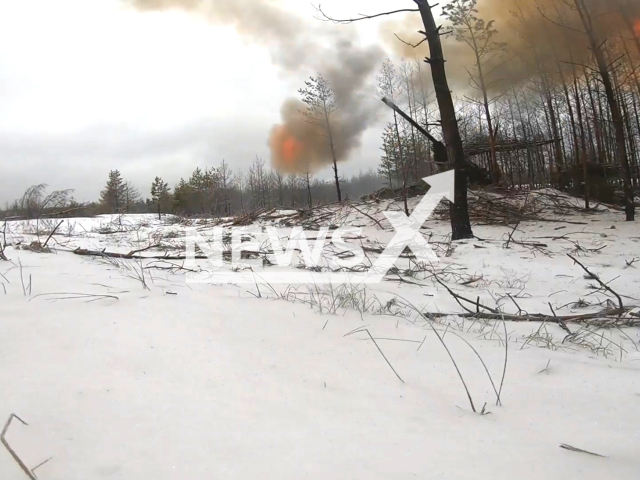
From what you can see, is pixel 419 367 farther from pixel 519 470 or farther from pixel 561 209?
pixel 561 209

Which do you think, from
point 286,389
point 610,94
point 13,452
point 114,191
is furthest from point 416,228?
point 114,191

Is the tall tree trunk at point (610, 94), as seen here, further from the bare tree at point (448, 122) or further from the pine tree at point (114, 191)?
the pine tree at point (114, 191)

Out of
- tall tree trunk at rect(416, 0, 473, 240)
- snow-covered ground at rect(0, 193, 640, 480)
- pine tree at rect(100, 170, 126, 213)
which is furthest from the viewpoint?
pine tree at rect(100, 170, 126, 213)

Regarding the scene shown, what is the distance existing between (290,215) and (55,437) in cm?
832

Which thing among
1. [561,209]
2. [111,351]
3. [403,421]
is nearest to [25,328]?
[111,351]

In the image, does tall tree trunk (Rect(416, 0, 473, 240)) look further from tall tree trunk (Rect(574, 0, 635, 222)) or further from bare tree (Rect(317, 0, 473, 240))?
tall tree trunk (Rect(574, 0, 635, 222))

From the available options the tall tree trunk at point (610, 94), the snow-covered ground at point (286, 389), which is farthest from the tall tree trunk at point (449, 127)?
the tall tree trunk at point (610, 94)

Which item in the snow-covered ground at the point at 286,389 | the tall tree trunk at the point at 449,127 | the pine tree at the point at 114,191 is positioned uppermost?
the pine tree at the point at 114,191

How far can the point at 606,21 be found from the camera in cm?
865

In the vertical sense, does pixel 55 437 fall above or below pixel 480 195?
below

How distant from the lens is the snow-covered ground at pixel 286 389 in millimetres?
888

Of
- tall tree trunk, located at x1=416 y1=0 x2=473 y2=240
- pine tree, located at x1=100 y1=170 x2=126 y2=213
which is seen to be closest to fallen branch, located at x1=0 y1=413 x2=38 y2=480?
tall tree trunk, located at x1=416 y1=0 x2=473 y2=240

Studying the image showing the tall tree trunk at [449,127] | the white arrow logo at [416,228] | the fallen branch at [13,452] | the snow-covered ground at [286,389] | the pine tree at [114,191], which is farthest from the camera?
the pine tree at [114,191]

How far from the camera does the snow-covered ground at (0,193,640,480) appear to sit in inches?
35.0
